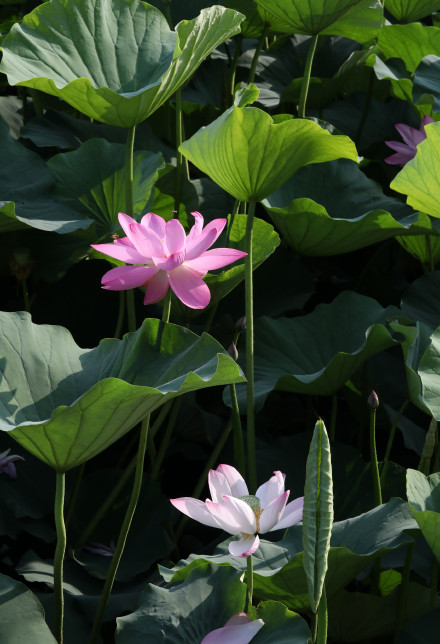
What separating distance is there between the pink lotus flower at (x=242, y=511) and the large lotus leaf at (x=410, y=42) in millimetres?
1300

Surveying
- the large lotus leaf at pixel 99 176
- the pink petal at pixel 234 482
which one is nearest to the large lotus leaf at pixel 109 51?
the large lotus leaf at pixel 99 176

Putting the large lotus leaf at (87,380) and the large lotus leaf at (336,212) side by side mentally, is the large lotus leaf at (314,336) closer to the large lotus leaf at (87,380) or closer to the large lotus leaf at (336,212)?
the large lotus leaf at (336,212)

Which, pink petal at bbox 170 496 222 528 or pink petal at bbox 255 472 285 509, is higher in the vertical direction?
pink petal at bbox 170 496 222 528

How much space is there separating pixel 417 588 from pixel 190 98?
1.21 m

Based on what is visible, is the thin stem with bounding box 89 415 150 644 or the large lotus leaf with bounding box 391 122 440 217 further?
the large lotus leaf with bounding box 391 122 440 217

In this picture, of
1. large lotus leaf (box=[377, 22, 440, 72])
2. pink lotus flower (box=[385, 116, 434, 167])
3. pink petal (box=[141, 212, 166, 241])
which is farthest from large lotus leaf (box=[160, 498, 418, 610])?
large lotus leaf (box=[377, 22, 440, 72])

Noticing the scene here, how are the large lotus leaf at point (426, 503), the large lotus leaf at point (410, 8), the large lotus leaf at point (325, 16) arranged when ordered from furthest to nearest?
the large lotus leaf at point (410, 8) < the large lotus leaf at point (325, 16) < the large lotus leaf at point (426, 503)

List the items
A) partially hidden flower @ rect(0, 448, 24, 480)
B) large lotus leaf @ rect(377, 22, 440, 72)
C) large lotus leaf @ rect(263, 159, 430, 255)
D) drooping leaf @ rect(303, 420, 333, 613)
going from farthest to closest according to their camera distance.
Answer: large lotus leaf @ rect(377, 22, 440, 72) → large lotus leaf @ rect(263, 159, 430, 255) → partially hidden flower @ rect(0, 448, 24, 480) → drooping leaf @ rect(303, 420, 333, 613)

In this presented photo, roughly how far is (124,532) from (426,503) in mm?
348

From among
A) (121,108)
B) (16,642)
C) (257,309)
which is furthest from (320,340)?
(16,642)

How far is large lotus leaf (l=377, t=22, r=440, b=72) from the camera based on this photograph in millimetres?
1820

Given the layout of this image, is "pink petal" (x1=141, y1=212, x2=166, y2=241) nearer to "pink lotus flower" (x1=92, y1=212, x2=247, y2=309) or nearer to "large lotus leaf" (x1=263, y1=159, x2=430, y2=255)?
"pink lotus flower" (x1=92, y1=212, x2=247, y2=309)

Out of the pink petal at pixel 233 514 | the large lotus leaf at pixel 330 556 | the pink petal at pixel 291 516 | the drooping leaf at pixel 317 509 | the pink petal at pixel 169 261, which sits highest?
the pink petal at pixel 169 261

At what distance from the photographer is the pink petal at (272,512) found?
0.80 metres
